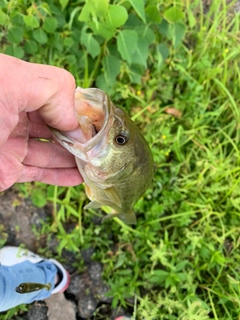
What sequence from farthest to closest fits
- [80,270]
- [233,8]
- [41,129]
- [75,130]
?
1. [233,8]
2. [80,270]
3. [41,129]
4. [75,130]

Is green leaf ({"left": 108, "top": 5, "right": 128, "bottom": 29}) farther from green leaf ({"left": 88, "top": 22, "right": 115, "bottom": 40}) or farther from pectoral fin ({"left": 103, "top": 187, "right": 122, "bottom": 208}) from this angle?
pectoral fin ({"left": 103, "top": 187, "right": 122, "bottom": 208})

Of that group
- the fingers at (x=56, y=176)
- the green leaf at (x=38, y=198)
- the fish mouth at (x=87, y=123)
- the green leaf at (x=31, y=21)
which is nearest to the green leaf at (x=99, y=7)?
the green leaf at (x=31, y=21)

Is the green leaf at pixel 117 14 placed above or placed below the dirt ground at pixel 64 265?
above

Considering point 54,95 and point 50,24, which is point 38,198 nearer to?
point 50,24

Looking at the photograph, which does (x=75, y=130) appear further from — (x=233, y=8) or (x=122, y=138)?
(x=233, y=8)

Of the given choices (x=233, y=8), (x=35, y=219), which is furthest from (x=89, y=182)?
(x=233, y=8)

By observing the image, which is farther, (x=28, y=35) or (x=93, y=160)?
(x=28, y=35)

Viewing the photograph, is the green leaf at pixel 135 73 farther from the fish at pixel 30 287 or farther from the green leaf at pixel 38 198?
the fish at pixel 30 287
